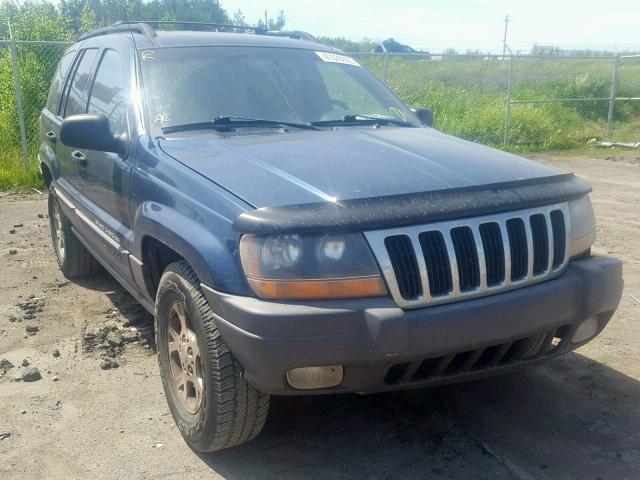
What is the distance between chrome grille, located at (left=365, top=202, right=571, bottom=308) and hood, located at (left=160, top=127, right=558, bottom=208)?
0.21 m

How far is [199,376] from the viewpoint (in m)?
3.15

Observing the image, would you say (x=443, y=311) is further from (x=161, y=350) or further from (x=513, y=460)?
(x=161, y=350)

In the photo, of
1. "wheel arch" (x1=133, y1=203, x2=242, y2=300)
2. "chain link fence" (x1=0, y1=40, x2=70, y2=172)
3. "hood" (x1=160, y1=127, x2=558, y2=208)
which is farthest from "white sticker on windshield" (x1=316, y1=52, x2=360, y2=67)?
"chain link fence" (x1=0, y1=40, x2=70, y2=172)

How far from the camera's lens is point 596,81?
19.0 metres

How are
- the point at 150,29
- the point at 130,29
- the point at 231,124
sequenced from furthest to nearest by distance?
the point at 130,29
the point at 150,29
the point at 231,124

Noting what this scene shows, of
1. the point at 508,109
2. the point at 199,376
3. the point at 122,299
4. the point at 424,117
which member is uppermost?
the point at 424,117

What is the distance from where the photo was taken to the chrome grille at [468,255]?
8.95 feet

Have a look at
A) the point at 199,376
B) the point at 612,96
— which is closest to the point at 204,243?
the point at 199,376

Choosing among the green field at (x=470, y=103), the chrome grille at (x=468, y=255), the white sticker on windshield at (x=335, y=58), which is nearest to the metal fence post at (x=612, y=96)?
the green field at (x=470, y=103)

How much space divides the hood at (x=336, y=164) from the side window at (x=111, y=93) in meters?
0.57

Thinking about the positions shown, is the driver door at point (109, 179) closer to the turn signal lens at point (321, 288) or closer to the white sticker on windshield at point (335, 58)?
the white sticker on windshield at point (335, 58)

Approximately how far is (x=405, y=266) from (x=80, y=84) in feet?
11.1

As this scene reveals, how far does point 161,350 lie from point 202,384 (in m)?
0.51

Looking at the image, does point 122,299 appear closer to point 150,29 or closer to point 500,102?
point 150,29
